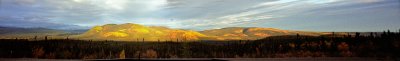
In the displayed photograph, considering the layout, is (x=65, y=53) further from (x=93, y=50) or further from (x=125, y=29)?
(x=125, y=29)

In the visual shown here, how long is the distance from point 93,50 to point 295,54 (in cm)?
1794

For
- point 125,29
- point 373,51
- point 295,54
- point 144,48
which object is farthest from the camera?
point 125,29

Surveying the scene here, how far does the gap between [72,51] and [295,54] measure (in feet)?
63.4

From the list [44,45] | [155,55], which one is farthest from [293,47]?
[44,45]

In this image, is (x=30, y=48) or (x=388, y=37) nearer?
(x=388, y=37)

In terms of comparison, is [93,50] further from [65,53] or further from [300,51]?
[300,51]

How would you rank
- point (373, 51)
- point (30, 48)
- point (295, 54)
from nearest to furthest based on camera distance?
point (373, 51), point (295, 54), point (30, 48)

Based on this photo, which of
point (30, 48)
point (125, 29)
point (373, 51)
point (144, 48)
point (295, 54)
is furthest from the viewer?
point (125, 29)

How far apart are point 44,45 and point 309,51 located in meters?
23.8

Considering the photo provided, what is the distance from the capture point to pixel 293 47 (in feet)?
132

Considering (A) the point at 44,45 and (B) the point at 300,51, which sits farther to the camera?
(A) the point at 44,45

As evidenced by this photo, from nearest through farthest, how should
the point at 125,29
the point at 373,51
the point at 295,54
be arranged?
the point at 373,51, the point at 295,54, the point at 125,29

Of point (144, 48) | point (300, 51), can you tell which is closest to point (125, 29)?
point (144, 48)

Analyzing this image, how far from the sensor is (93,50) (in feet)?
135
